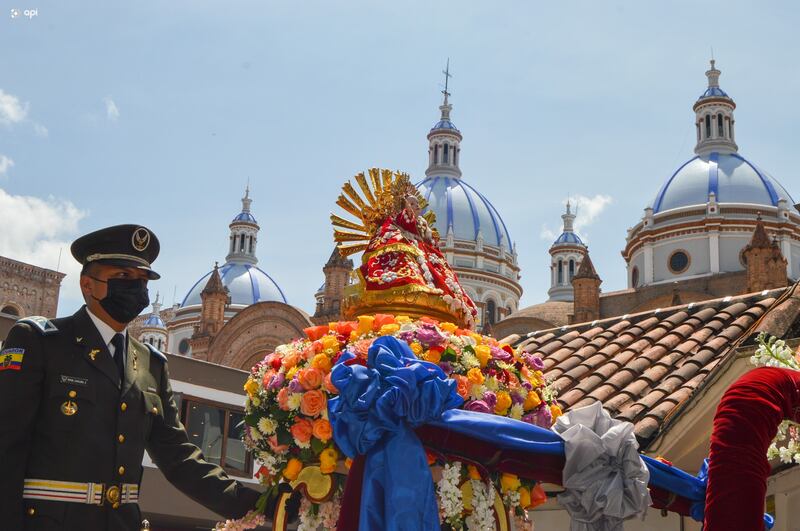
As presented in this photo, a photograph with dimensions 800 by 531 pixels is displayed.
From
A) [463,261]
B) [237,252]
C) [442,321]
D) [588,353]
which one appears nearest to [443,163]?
[463,261]

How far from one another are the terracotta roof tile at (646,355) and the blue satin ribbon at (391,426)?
3.54m

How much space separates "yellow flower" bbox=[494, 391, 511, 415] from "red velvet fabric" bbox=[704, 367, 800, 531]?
45.1 inches

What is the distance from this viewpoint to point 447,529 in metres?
4.19

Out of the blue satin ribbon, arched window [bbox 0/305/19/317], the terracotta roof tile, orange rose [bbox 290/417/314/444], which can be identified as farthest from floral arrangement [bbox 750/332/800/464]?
arched window [bbox 0/305/19/317]

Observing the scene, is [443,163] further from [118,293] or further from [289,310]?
[118,293]

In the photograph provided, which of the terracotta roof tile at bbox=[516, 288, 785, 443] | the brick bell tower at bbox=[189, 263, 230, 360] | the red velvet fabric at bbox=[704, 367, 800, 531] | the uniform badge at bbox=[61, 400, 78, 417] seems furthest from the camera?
the brick bell tower at bbox=[189, 263, 230, 360]

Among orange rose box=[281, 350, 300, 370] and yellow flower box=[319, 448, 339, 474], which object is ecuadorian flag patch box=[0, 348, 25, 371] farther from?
yellow flower box=[319, 448, 339, 474]

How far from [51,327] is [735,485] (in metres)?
2.98

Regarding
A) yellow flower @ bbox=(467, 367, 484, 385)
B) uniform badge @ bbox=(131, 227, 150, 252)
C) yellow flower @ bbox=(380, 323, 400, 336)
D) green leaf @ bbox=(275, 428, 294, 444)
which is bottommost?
green leaf @ bbox=(275, 428, 294, 444)

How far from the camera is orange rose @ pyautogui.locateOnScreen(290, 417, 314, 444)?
4.30 m

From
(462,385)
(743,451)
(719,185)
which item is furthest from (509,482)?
(719,185)

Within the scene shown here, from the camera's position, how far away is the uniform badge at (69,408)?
4086mm

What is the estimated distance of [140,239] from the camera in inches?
177

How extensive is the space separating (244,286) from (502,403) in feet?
171
